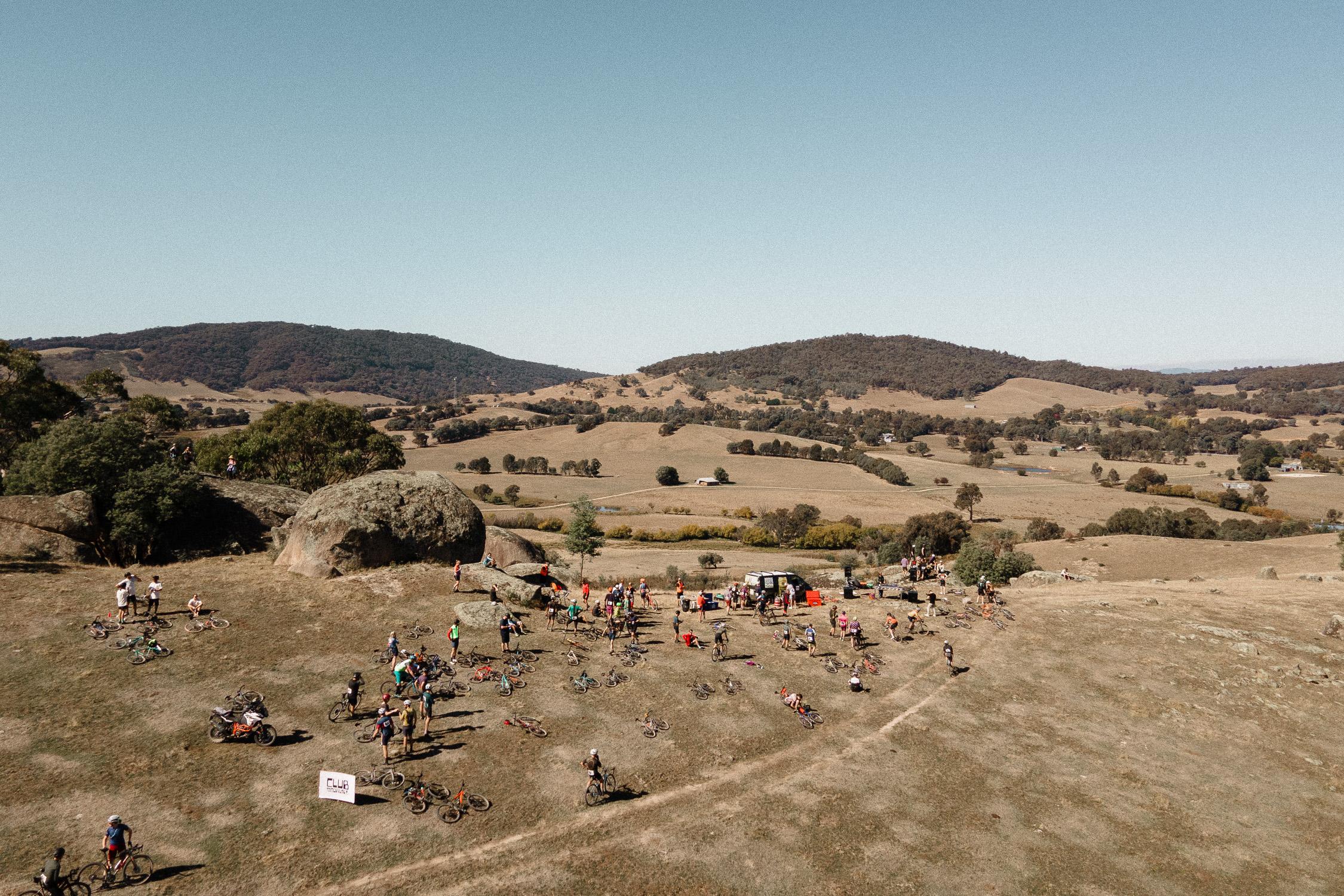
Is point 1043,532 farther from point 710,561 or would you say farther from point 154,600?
point 154,600

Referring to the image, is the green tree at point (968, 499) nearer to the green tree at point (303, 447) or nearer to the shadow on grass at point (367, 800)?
the green tree at point (303, 447)

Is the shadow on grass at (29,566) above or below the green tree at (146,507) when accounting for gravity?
below

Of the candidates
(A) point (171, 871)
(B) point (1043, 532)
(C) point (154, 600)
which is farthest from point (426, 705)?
(B) point (1043, 532)

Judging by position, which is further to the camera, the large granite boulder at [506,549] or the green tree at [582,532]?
the green tree at [582,532]

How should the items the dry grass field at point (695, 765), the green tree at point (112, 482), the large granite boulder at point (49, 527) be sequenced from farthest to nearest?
1. the green tree at point (112, 482)
2. the large granite boulder at point (49, 527)
3. the dry grass field at point (695, 765)

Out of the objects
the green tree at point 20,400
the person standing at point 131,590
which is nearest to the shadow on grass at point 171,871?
the person standing at point 131,590

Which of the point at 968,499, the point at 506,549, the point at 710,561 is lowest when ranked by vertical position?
the point at 710,561

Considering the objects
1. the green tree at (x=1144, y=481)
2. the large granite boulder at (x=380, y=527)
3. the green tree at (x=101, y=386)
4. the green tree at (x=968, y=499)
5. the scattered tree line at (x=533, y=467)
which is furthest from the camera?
the scattered tree line at (x=533, y=467)

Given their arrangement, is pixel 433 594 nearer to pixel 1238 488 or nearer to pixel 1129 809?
pixel 1129 809
